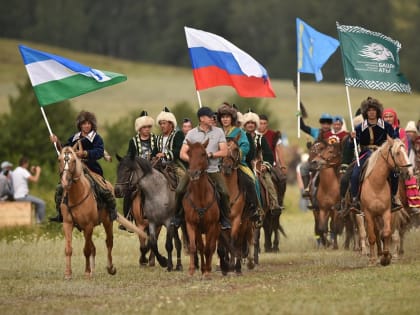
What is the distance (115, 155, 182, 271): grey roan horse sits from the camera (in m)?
20.9

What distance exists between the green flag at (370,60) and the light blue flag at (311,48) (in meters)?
3.59

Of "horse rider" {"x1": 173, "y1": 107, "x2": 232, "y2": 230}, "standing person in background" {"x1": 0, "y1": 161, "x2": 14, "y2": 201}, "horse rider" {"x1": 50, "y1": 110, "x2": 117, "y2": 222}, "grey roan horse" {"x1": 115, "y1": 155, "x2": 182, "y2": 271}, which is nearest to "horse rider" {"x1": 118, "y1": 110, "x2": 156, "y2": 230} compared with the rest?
"grey roan horse" {"x1": 115, "y1": 155, "x2": 182, "y2": 271}

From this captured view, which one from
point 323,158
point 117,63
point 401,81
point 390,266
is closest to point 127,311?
point 390,266

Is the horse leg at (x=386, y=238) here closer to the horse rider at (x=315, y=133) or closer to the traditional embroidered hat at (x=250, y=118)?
the traditional embroidered hat at (x=250, y=118)

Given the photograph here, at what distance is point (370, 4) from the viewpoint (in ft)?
393

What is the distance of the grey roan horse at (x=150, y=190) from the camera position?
824 inches

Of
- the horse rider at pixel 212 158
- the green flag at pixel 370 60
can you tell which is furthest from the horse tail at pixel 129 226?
the green flag at pixel 370 60

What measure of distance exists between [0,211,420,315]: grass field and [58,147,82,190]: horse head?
148 centimetres

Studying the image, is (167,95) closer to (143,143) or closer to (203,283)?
(143,143)

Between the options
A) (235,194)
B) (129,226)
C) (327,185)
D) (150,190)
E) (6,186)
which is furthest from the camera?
(6,186)

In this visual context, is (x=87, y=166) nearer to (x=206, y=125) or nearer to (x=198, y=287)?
(x=206, y=125)

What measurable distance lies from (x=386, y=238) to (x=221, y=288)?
12.7ft

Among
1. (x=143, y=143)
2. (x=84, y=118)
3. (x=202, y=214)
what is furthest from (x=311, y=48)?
(x=202, y=214)

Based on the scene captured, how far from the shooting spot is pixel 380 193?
19.5 metres
